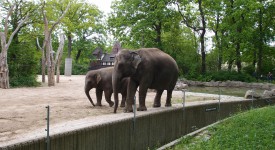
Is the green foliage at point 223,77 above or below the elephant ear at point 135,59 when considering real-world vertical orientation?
below

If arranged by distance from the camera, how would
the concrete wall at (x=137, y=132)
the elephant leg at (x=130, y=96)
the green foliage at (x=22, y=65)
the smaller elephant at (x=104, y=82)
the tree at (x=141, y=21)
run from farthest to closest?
the tree at (x=141, y=21) < the green foliage at (x=22, y=65) < the smaller elephant at (x=104, y=82) < the elephant leg at (x=130, y=96) < the concrete wall at (x=137, y=132)

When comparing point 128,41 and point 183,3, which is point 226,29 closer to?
point 183,3

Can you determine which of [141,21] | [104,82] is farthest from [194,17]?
[104,82]

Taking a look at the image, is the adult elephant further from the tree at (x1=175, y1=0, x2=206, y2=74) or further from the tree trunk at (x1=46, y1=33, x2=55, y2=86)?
the tree at (x1=175, y1=0, x2=206, y2=74)

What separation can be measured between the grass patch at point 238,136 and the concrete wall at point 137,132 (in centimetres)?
68

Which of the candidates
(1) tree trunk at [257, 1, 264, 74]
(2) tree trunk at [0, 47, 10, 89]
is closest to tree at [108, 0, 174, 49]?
(1) tree trunk at [257, 1, 264, 74]

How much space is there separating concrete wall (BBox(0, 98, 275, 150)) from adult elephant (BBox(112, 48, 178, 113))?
0.80 metres

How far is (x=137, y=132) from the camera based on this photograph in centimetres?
775

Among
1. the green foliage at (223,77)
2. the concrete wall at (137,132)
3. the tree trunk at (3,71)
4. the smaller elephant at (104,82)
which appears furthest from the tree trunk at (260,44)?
the smaller elephant at (104,82)

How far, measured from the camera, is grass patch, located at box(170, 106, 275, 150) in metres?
7.76

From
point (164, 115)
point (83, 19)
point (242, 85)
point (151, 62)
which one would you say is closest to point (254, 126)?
point (164, 115)

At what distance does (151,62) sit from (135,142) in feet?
8.43

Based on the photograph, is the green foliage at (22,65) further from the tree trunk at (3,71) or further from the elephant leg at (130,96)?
the elephant leg at (130,96)

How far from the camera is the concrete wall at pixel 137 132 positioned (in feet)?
18.6
